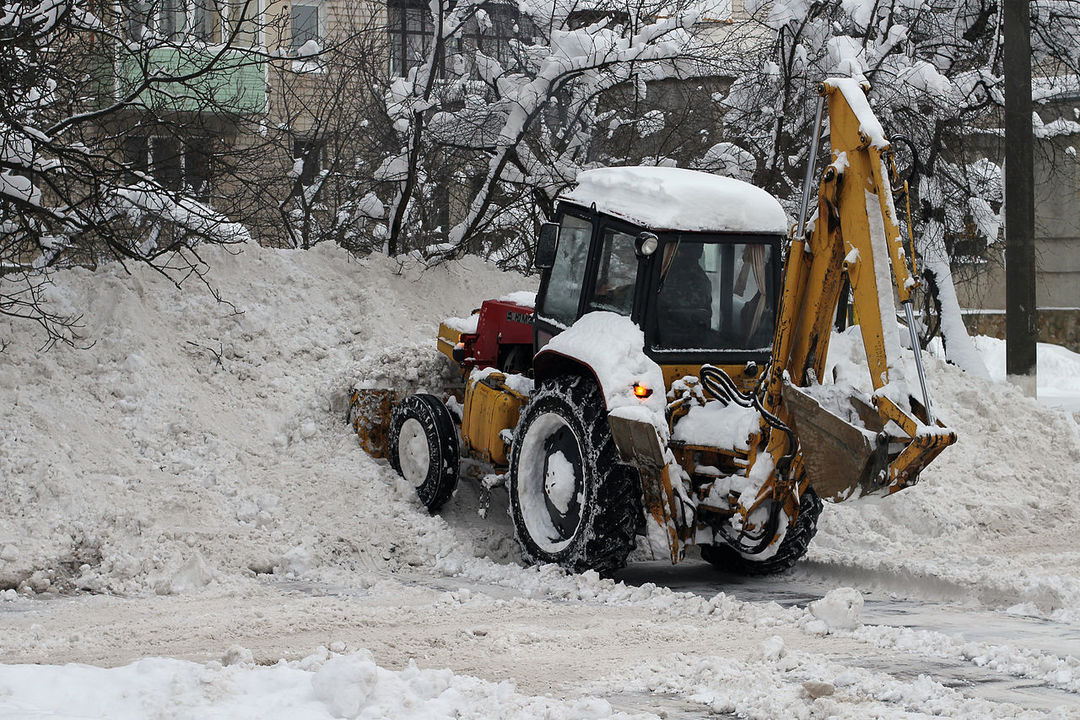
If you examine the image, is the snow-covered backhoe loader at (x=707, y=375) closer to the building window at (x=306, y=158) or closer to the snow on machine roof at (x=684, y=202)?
the snow on machine roof at (x=684, y=202)

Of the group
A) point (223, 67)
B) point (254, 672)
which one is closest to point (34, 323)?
point (223, 67)

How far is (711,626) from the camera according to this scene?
5.87 meters

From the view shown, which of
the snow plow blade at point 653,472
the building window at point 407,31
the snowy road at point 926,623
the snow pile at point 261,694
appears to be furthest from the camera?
the building window at point 407,31

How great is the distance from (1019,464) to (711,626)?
17.6 feet

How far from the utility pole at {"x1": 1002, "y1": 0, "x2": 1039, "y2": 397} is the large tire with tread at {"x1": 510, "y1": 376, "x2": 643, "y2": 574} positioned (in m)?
6.67

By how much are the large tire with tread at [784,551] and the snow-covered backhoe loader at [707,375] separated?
0.05 feet

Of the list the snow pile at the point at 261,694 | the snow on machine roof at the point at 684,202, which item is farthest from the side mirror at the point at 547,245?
the snow pile at the point at 261,694

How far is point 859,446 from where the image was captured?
5773mm

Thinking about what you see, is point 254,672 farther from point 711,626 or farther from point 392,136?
point 392,136

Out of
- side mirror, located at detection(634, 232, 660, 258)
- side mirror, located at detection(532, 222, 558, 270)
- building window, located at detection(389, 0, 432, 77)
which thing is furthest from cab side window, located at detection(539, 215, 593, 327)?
building window, located at detection(389, 0, 432, 77)

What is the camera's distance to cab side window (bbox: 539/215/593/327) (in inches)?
298

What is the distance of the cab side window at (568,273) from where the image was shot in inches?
298

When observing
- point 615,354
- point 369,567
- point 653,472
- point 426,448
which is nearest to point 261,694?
point 653,472

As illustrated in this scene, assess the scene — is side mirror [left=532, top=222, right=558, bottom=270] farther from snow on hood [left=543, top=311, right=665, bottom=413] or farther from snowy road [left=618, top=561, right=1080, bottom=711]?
snowy road [left=618, top=561, right=1080, bottom=711]
